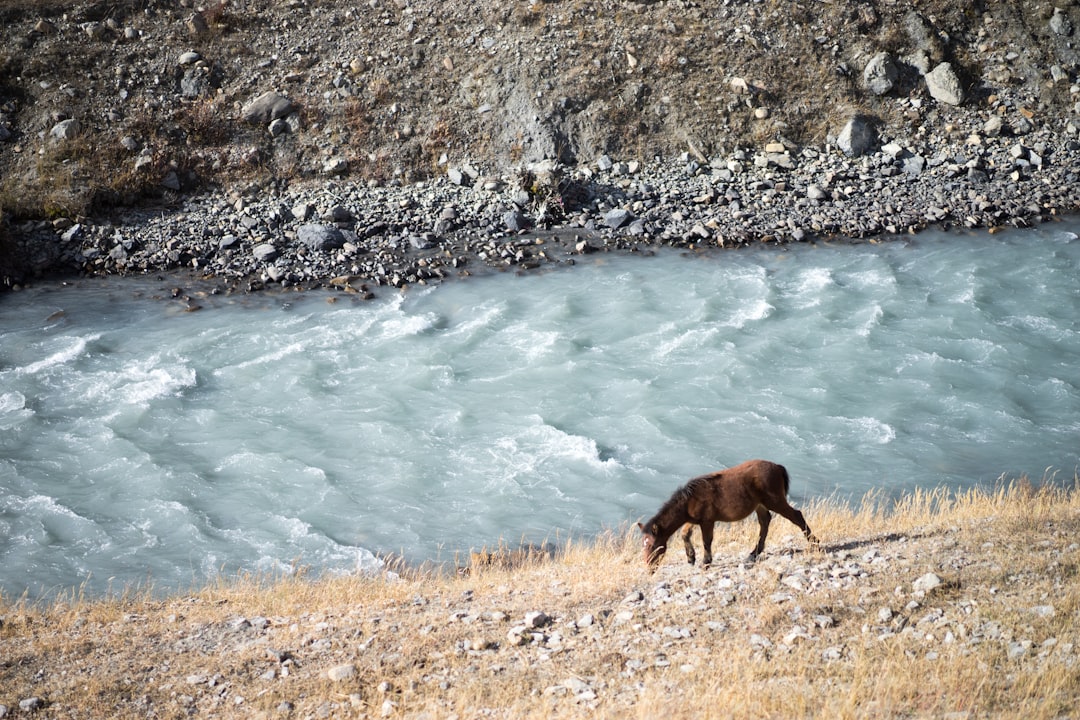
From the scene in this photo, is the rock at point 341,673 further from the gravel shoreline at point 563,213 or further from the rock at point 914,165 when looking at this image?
the rock at point 914,165

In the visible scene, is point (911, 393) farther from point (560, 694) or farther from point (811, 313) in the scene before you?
point (560, 694)

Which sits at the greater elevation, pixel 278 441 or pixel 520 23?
pixel 520 23

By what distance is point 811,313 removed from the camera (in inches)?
738

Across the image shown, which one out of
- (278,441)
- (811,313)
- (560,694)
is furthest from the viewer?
(811,313)

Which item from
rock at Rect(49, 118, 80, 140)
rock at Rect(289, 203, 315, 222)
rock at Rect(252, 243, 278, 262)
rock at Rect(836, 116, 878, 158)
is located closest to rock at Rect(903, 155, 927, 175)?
rock at Rect(836, 116, 878, 158)

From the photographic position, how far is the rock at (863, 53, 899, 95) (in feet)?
81.8

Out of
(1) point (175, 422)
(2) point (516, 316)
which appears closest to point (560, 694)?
(1) point (175, 422)

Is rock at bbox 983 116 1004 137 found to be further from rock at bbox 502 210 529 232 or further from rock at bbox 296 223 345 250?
rock at bbox 296 223 345 250

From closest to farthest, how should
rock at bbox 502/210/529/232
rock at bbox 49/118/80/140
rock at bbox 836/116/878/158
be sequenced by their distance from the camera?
1. rock at bbox 502/210/529/232
2. rock at bbox 49/118/80/140
3. rock at bbox 836/116/878/158

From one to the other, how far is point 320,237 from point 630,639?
15.0 metres

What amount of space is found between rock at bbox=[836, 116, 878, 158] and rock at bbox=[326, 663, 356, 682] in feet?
66.3

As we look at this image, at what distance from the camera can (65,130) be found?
23.2 meters

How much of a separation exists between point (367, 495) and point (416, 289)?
705 centimetres

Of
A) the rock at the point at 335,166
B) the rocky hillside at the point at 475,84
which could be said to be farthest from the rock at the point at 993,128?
the rock at the point at 335,166
